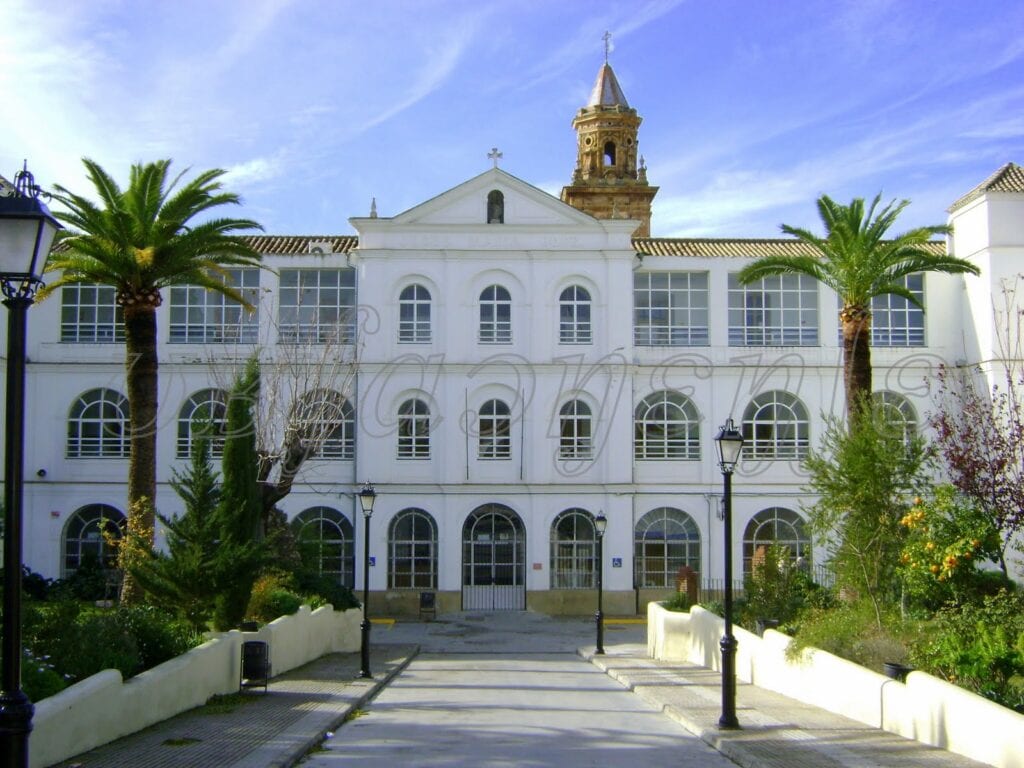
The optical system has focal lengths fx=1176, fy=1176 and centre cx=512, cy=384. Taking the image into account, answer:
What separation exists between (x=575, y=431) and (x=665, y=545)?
4898mm

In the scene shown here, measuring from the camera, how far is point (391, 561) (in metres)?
39.2

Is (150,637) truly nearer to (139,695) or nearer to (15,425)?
(139,695)

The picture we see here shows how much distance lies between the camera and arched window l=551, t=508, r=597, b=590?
128 ft

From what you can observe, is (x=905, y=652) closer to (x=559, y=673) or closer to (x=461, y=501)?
(x=559, y=673)

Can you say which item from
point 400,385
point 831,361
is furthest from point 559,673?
point 831,361

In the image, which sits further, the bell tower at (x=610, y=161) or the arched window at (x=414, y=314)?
the bell tower at (x=610, y=161)

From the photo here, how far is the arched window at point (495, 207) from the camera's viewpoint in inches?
1558

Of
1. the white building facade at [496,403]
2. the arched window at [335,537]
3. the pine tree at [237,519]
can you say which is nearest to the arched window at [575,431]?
the white building facade at [496,403]

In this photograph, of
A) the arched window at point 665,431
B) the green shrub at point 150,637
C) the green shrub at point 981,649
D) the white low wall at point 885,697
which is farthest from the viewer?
the arched window at point 665,431

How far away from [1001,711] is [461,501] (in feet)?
91.0

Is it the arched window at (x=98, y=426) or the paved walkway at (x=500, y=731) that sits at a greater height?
the arched window at (x=98, y=426)

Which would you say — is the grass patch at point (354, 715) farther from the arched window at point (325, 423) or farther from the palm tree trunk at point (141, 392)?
the arched window at point (325, 423)

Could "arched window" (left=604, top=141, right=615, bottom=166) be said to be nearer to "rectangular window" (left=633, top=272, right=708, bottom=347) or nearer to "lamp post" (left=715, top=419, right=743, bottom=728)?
"rectangular window" (left=633, top=272, right=708, bottom=347)

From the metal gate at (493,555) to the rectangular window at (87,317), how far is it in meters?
13.7
